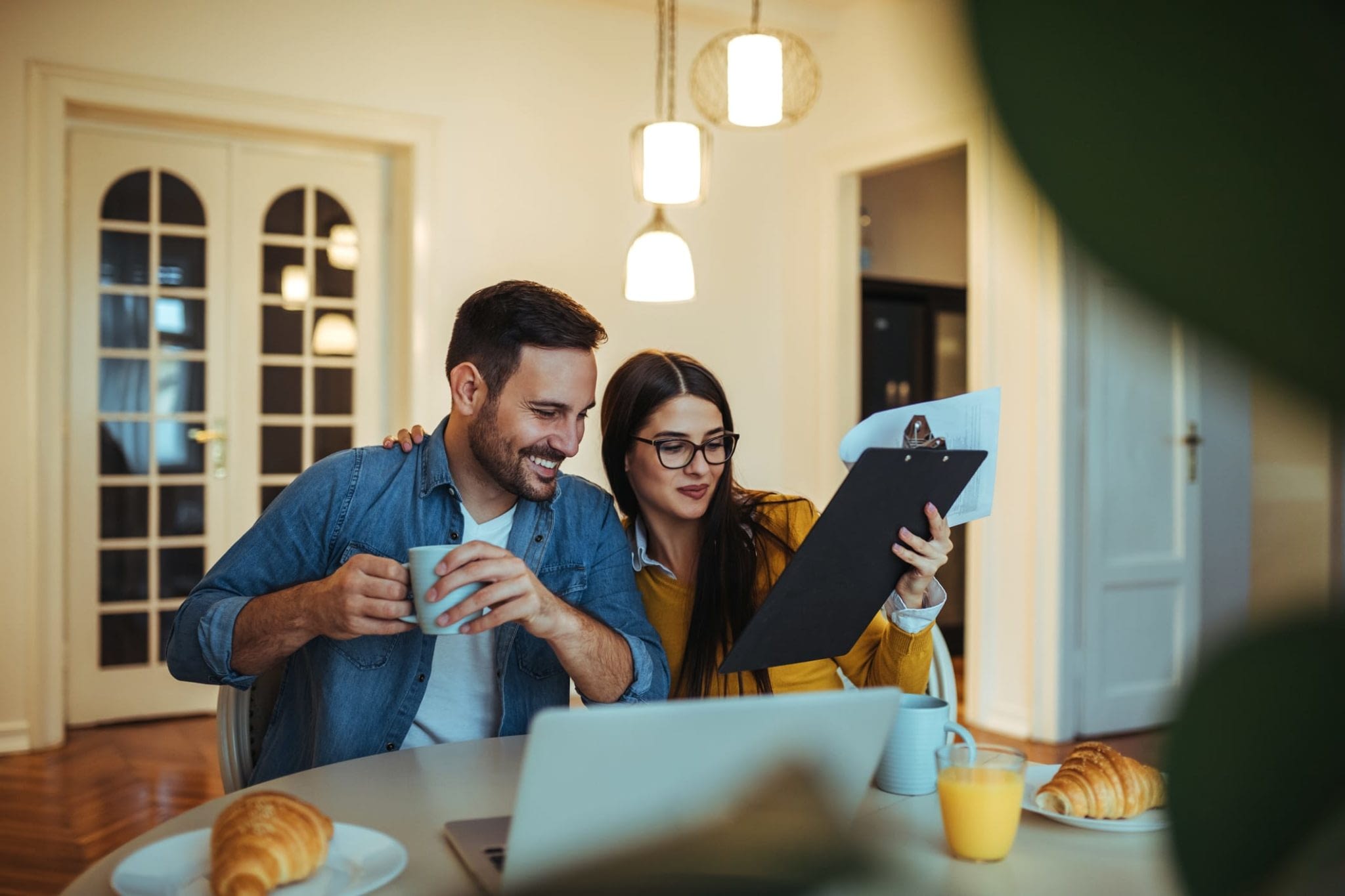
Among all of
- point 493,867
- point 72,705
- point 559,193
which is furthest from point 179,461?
point 493,867

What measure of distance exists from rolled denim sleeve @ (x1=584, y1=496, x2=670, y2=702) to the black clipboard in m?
0.27

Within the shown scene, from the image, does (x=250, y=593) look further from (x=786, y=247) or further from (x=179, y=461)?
(x=786, y=247)

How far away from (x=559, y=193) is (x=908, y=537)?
10.7 ft

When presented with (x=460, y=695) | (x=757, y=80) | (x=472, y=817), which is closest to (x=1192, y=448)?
(x=757, y=80)

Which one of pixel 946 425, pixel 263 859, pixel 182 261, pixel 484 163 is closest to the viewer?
pixel 263 859

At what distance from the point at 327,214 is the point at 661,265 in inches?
66.8

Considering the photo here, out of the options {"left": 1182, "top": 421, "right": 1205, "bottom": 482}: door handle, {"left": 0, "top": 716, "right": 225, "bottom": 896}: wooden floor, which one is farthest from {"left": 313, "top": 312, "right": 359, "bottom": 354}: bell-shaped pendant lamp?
{"left": 1182, "top": 421, "right": 1205, "bottom": 482}: door handle

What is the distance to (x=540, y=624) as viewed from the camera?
1.35 m

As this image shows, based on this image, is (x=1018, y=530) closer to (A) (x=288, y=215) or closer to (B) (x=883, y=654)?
(B) (x=883, y=654)

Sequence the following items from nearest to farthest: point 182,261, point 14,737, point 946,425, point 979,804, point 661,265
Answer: point 979,804
point 946,425
point 661,265
point 14,737
point 182,261

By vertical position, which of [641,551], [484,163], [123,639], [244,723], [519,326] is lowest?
[123,639]

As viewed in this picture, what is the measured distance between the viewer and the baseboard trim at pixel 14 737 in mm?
3543

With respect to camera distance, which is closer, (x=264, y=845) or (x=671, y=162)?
(x=264, y=845)

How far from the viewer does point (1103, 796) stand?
3.28 feet
